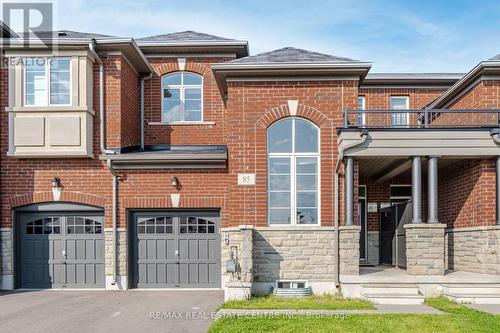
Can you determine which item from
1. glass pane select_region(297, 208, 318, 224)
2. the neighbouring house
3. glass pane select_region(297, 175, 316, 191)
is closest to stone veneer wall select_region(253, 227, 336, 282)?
the neighbouring house

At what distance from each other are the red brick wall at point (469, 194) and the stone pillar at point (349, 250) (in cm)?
300

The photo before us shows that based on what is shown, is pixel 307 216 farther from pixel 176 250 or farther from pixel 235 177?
pixel 176 250

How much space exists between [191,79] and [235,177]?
5.38 m

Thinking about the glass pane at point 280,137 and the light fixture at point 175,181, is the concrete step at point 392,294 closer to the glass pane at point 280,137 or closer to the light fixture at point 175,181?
the glass pane at point 280,137

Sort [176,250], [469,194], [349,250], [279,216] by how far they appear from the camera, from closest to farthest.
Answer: [349,250]
[279,216]
[469,194]
[176,250]

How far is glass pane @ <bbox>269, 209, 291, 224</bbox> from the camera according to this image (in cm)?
1183

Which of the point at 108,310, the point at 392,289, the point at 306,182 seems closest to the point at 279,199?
the point at 306,182

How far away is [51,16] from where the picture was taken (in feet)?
46.9

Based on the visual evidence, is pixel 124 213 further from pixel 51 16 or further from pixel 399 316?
pixel 399 316

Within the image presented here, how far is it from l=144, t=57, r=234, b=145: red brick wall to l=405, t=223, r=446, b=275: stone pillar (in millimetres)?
6565

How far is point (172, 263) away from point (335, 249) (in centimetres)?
439

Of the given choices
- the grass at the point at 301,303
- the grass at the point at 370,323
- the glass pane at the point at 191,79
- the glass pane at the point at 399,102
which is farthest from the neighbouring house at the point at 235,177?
the glass pane at the point at 399,102

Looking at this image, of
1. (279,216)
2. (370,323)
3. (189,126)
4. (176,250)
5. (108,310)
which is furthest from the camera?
(189,126)

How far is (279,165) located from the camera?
39.3ft
